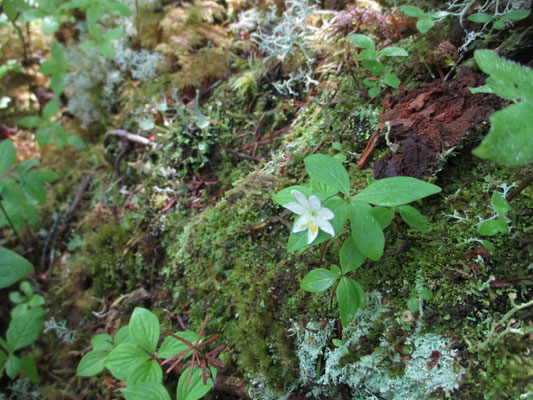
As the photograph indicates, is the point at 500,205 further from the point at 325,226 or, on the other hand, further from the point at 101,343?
the point at 101,343

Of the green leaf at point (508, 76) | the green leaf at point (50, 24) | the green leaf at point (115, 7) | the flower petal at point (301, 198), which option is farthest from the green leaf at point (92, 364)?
the green leaf at point (50, 24)

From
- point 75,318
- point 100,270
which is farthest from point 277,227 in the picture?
point 75,318

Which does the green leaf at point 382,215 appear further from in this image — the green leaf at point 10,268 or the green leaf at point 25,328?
the green leaf at point 25,328

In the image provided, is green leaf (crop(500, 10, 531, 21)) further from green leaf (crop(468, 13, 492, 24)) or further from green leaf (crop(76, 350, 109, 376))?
green leaf (crop(76, 350, 109, 376))

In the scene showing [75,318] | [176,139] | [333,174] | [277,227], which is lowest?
[75,318]

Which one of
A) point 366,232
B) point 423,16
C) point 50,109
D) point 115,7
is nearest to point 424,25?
point 423,16

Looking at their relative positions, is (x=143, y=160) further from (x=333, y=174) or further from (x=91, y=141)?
(x=333, y=174)

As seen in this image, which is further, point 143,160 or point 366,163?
point 143,160
